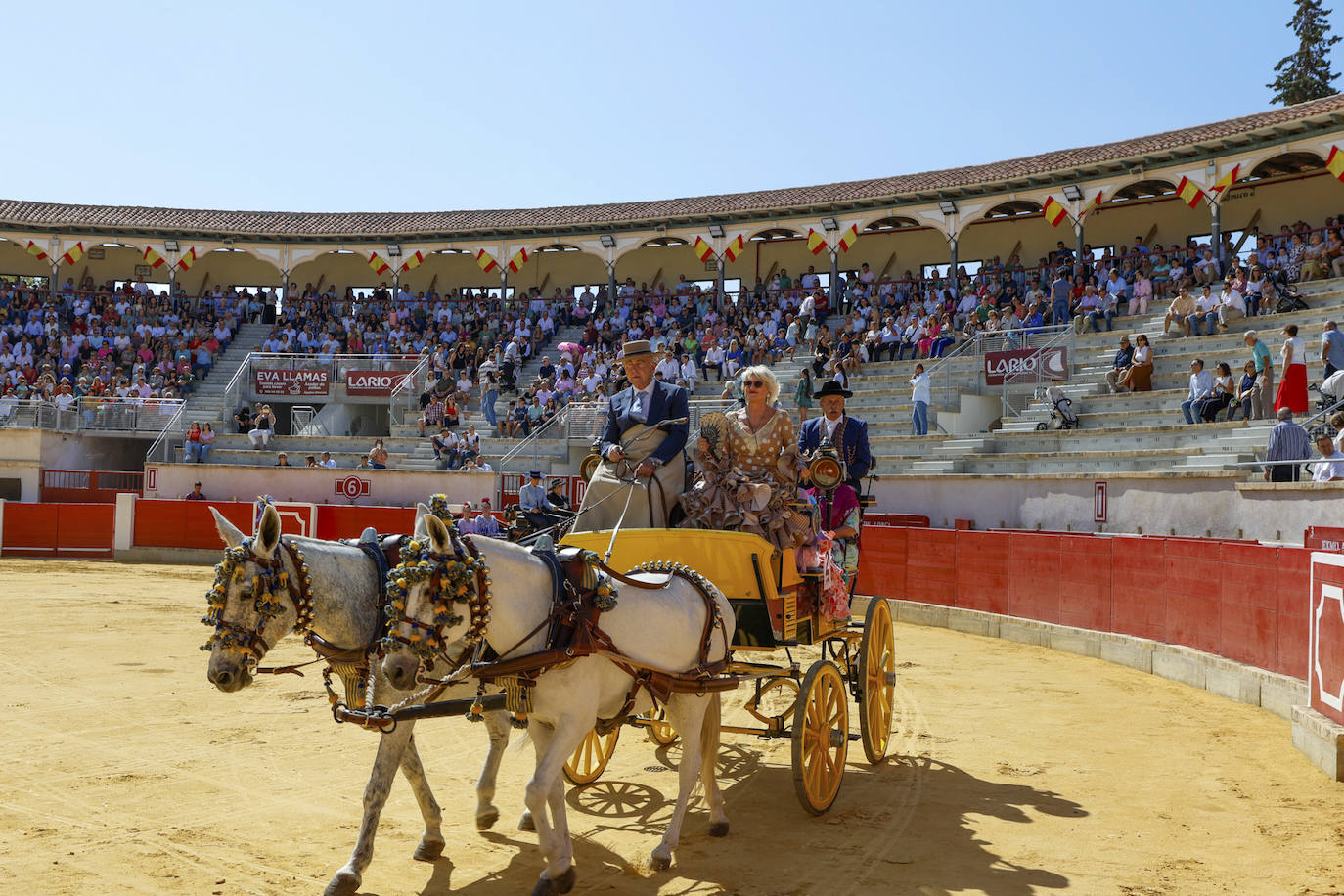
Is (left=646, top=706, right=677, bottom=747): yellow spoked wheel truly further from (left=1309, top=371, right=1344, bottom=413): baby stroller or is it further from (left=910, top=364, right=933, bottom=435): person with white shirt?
(left=910, top=364, right=933, bottom=435): person with white shirt

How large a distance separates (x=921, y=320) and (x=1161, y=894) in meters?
20.0

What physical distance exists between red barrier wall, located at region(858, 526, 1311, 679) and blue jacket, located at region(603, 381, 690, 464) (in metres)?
5.19

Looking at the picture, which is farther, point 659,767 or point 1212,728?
point 1212,728

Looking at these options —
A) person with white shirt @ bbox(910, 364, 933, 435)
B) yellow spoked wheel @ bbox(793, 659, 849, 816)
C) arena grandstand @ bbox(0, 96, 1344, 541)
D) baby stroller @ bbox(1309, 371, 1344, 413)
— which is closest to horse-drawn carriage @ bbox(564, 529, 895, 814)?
yellow spoked wheel @ bbox(793, 659, 849, 816)

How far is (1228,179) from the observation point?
22.8 metres

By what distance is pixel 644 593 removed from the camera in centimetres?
496

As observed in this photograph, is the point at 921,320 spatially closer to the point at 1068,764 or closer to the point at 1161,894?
the point at 1068,764

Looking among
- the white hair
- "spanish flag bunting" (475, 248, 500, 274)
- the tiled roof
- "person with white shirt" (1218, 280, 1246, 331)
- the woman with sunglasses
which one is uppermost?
the tiled roof

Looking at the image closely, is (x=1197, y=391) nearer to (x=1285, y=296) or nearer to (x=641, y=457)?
(x=1285, y=296)

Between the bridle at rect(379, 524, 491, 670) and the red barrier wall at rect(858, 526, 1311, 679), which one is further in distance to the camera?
the red barrier wall at rect(858, 526, 1311, 679)

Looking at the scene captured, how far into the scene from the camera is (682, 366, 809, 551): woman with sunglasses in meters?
6.18

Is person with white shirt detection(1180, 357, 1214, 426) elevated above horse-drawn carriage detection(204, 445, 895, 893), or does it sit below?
above

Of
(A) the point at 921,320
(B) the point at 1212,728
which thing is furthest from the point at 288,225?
(B) the point at 1212,728

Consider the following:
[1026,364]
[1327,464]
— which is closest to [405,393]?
[1026,364]
